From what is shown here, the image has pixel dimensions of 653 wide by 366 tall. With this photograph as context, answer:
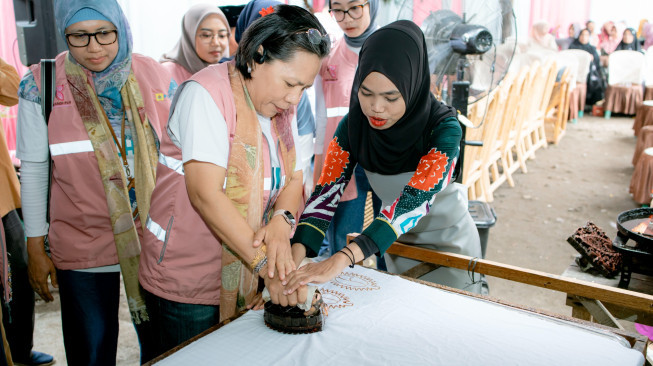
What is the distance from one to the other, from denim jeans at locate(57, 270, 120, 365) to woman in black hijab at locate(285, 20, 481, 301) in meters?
0.66

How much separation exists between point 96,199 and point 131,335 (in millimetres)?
1314

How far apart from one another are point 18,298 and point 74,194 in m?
0.87

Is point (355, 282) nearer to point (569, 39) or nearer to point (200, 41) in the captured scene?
point (200, 41)

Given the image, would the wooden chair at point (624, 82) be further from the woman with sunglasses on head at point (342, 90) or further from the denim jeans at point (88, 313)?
the denim jeans at point (88, 313)

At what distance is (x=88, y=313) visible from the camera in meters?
1.70

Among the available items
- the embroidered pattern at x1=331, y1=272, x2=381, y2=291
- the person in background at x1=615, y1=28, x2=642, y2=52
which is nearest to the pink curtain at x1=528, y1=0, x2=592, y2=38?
the person in background at x1=615, y1=28, x2=642, y2=52

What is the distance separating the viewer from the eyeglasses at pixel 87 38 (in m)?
1.61

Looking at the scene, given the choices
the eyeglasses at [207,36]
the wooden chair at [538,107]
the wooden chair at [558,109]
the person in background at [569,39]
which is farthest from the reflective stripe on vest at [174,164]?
the person in background at [569,39]

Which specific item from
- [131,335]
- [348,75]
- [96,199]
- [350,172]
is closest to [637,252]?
[350,172]

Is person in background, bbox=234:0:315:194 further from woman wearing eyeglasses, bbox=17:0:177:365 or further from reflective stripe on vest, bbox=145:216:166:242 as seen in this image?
reflective stripe on vest, bbox=145:216:166:242

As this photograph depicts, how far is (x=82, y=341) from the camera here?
1.74 metres

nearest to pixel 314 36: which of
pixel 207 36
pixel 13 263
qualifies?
pixel 207 36

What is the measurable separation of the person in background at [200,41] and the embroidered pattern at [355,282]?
1.41 m

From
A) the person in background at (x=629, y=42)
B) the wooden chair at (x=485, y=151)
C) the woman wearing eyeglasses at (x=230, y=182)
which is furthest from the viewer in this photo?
the person in background at (x=629, y=42)
